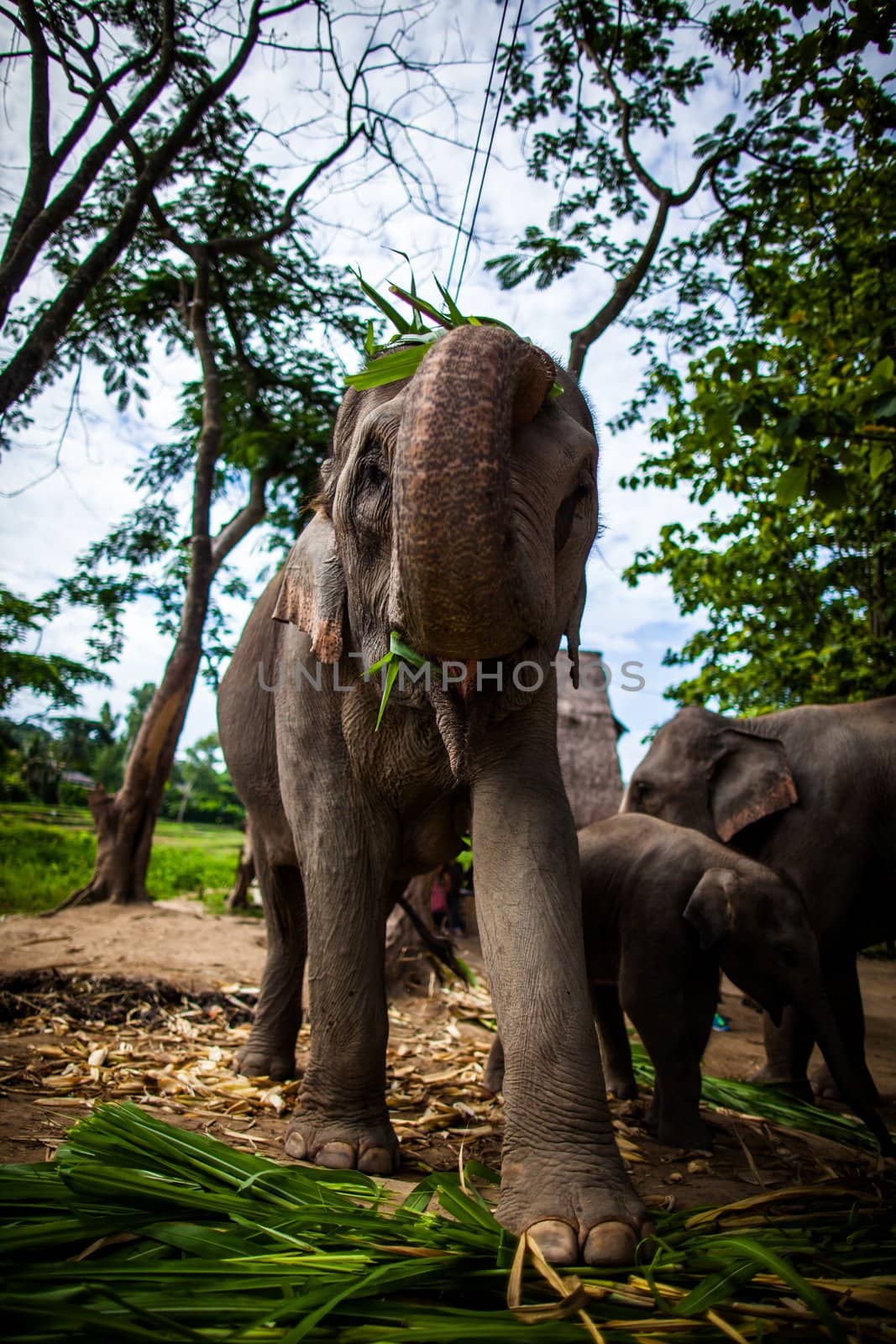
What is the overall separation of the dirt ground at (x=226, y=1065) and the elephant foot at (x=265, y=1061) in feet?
0.27

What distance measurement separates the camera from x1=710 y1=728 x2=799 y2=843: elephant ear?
521 centimetres

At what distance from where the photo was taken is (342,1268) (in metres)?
1.65

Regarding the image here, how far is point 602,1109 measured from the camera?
2.10 metres

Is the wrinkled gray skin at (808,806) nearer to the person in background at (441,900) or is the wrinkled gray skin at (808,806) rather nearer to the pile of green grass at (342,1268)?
the pile of green grass at (342,1268)

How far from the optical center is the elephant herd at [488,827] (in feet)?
6.18

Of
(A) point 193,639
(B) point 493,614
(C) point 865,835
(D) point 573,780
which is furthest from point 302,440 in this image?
(B) point 493,614

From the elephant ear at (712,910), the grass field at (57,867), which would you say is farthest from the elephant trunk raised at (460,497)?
the grass field at (57,867)

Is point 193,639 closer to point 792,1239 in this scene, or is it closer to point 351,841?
point 351,841

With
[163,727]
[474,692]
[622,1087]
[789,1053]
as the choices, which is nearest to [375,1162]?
[474,692]

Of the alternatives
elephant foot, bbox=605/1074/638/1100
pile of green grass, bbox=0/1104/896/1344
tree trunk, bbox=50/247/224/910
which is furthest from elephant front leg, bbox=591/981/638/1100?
tree trunk, bbox=50/247/224/910

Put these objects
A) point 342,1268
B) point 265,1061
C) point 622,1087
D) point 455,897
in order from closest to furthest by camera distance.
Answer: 1. point 342,1268
2. point 265,1061
3. point 622,1087
4. point 455,897

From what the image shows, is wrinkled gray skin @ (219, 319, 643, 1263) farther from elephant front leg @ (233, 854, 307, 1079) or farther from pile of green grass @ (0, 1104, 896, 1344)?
elephant front leg @ (233, 854, 307, 1079)

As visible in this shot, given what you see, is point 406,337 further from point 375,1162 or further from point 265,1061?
point 265,1061

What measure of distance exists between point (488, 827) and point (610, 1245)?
3.32ft
